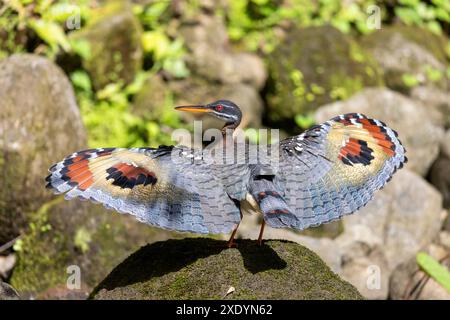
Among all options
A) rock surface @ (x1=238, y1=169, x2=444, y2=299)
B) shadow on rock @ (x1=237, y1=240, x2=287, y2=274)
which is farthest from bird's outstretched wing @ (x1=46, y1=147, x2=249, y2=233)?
rock surface @ (x1=238, y1=169, x2=444, y2=299)

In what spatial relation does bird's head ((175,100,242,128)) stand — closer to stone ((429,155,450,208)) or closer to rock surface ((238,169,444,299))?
rock surface ((238,169,444,299))

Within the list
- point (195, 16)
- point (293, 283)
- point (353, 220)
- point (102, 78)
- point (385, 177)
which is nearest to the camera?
point (293, 283)

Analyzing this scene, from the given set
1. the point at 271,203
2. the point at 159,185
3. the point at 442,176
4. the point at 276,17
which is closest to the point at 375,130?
the point at 271,203

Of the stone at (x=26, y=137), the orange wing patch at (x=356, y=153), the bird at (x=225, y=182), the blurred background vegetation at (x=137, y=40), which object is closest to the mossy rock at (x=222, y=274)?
the bird at (x=225, y=182)

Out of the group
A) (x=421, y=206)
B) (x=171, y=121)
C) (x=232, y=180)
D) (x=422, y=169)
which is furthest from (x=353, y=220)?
(x=232, y=180)

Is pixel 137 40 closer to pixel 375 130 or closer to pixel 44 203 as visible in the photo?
pixel 44 203

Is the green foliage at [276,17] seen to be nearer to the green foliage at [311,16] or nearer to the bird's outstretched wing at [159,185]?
the green foliage at [311,16]

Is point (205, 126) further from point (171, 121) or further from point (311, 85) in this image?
point (311, 85)
